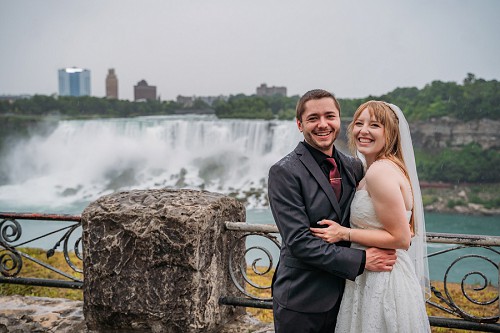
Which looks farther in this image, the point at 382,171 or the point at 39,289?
the point at 39,289

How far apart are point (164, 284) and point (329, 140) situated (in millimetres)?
1454

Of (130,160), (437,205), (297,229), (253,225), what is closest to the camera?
(297,229)

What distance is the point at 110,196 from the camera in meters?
3.49

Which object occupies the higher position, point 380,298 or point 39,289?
point 380,298

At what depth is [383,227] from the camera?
2377 mm

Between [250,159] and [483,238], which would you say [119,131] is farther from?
[483,238]

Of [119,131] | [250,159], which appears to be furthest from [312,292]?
[119,131]

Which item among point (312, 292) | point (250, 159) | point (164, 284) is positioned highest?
point (312, 292)

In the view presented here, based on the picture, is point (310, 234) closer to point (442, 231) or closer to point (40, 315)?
point (40, 315)

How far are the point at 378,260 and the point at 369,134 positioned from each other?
582 millimetres

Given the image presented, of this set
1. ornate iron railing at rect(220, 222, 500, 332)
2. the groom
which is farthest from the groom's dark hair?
ornate iron railing at rect(220, 222, 500, 332)

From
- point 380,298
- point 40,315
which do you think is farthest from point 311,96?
point 40,315

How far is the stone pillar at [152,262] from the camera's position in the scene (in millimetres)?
3191

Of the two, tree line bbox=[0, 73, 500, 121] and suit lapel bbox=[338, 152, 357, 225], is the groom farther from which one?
tree line bbox=[0, 73, 500, 121]
